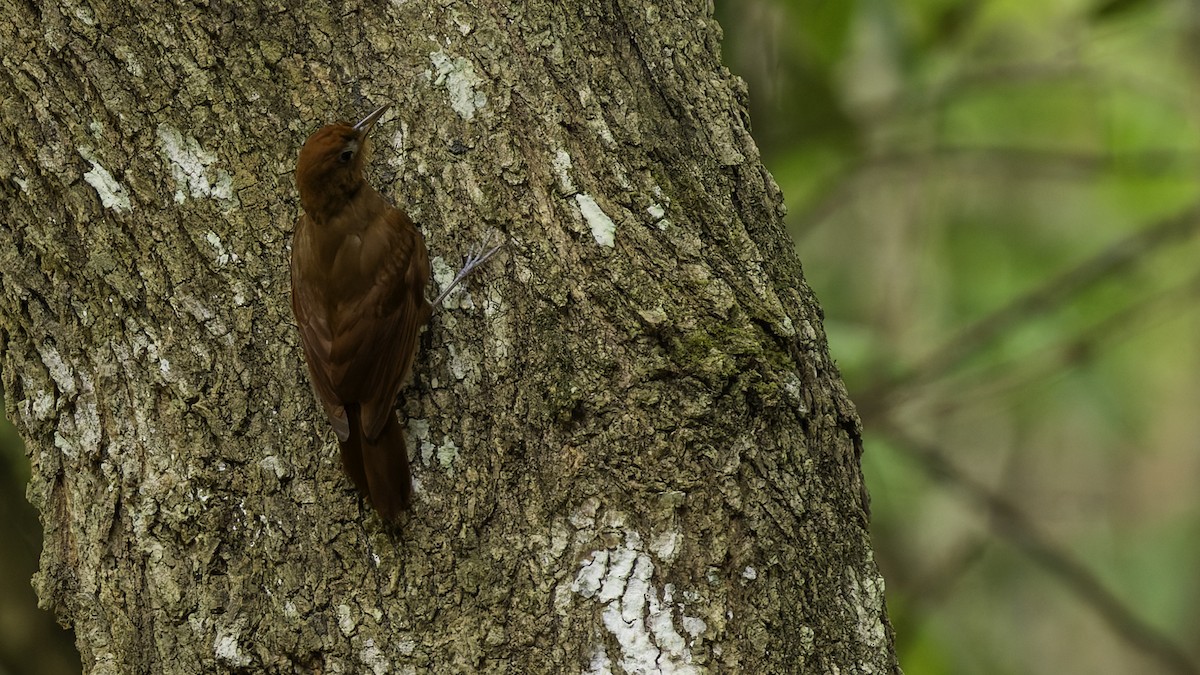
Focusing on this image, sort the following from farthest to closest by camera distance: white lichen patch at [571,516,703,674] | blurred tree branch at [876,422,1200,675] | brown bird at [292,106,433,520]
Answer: blurred tree branch at [876,422,1200,675], brown bird at [292,106,433,520], white lichen patch at [571,516,703,674]

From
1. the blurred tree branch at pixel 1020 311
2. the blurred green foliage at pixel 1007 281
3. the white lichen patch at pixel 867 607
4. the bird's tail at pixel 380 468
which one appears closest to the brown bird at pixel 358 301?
the bird's tail at pixel 380 468

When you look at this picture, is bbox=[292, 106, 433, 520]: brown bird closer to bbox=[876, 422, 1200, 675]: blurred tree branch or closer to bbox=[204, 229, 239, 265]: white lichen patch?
bbox=[204, 229, 239, 265]: white lichen patch

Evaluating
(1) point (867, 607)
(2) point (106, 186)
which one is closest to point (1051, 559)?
(1) point (867, 607)

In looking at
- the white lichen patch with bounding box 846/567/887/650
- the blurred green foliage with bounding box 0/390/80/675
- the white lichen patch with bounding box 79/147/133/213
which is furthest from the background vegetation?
the white lichen patch with bounding box 79/147/133/213

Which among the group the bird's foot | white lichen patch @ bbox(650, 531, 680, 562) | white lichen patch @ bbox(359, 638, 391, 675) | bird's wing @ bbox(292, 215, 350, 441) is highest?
the bird's foot

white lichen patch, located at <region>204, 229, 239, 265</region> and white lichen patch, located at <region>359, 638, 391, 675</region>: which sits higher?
white lichen patch, located at <region>204, 229, 239, 265</region>

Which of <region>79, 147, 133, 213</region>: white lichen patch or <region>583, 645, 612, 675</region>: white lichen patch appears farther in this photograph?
<region>79, 147, 133, 213</region>: white lichen patch

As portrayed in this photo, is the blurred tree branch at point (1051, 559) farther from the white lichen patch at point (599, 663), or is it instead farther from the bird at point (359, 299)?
the white lichen patch at point (599, 663)

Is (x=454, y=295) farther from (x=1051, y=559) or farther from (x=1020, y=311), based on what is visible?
(x=1051, y=559)

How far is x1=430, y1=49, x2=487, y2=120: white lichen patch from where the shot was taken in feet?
7.85

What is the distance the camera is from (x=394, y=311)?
101 inches

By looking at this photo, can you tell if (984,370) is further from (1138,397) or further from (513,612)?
(513,612)

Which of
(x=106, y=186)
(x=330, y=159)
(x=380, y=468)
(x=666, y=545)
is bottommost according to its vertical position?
(x=380, y=468)

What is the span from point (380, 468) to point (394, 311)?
476mm
